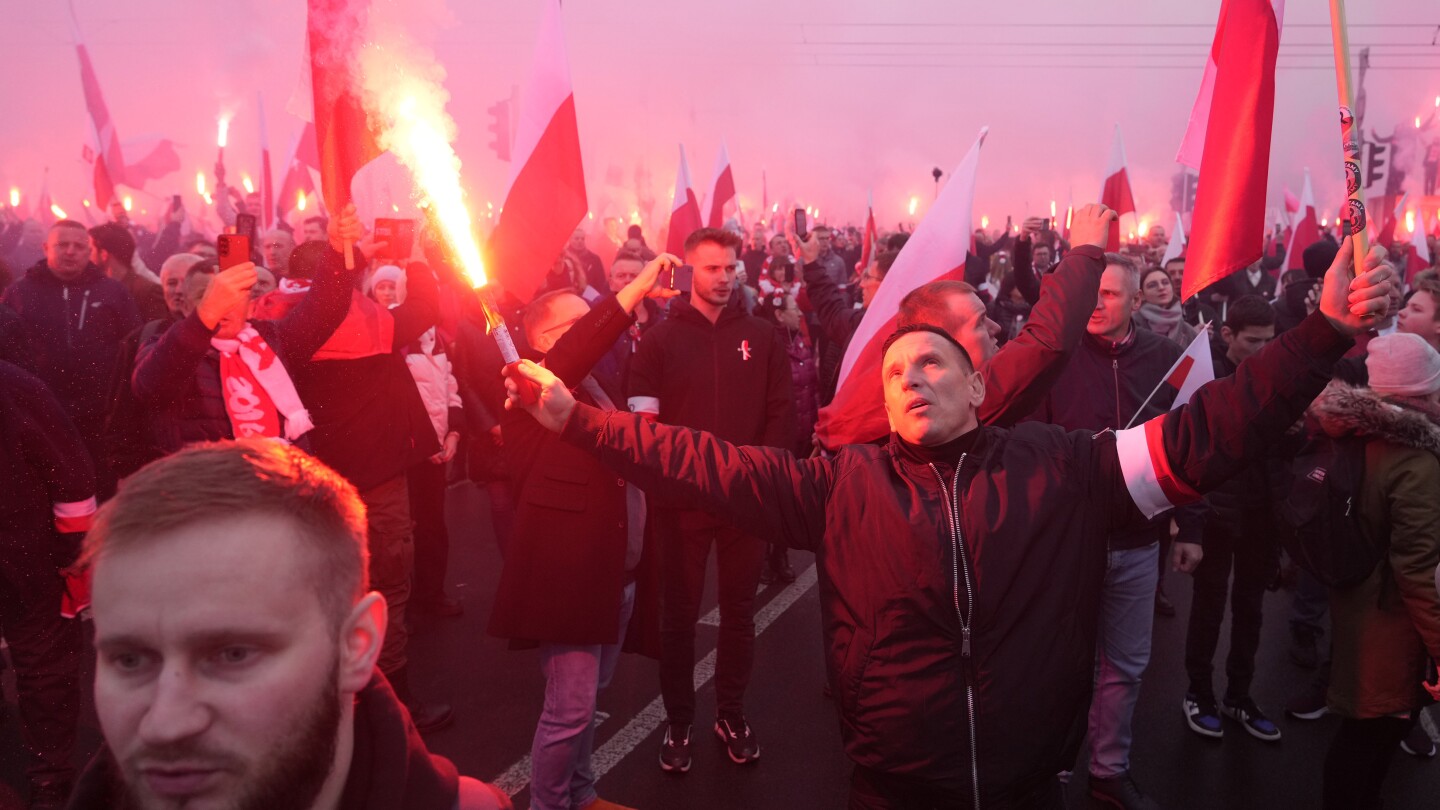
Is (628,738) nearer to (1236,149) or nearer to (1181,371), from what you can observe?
(1181,371)

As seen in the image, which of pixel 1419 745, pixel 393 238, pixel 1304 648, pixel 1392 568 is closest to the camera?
pixel 1392 568

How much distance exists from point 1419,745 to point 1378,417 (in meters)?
2.25

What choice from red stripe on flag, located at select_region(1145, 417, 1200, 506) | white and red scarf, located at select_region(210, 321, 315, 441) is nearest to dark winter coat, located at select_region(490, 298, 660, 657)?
white and red scarf, located at select_region(210, 321, 315, 441)

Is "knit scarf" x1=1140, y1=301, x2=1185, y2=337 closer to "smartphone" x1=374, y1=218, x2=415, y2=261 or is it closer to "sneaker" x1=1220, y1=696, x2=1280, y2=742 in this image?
"sneaker" x1=1220, y1=696, x2=1280, y2=742

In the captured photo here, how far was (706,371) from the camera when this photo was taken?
445cm

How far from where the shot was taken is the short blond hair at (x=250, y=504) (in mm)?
1219

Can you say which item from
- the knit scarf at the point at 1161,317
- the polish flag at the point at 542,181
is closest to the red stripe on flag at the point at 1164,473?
the polish flag at the point at 542,181

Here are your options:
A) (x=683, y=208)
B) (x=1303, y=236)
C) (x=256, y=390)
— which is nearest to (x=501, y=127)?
(x=683, y=208)

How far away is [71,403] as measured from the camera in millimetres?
6168

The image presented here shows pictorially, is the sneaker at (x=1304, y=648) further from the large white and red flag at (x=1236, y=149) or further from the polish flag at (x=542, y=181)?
the polish flag at (x=542, y=181)

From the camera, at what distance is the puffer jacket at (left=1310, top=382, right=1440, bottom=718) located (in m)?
3.15

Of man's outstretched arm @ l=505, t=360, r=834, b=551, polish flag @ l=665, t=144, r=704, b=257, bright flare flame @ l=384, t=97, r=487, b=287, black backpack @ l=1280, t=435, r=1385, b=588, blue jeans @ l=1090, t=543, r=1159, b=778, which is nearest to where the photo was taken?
man's outstretched arm @ l=505, t=360, r=834, b=551

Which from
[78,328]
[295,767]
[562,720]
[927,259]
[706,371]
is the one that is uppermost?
[927,259]

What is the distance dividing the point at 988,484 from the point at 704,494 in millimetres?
761
